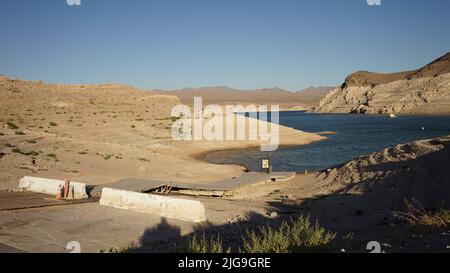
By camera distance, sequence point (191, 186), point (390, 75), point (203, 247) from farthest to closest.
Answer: point (390, 75)
point (191, 186)
point (203, 247)

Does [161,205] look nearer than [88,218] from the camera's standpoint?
No

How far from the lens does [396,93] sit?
146 metres

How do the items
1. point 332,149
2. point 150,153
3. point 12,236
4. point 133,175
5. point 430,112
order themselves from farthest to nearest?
point 430,112 → point 332,149 → point 150,153 → point 133,175 → point 12,236

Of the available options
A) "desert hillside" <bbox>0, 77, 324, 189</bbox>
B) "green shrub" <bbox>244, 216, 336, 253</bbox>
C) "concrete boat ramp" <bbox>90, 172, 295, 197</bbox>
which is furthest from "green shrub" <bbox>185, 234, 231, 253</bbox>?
"desert hillside" <bbox>0, 77, 324, 189</bbox>

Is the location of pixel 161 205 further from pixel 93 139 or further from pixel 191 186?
pixel 93 139

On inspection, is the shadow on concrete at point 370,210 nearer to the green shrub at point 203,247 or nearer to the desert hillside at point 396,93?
the green shrub at point 203,247

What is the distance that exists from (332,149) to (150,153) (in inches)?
811

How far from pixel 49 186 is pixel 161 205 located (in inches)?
221

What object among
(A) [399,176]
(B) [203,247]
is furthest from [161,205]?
(A) [399,176]

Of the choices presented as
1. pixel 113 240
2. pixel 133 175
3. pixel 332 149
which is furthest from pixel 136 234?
pixel 332 149

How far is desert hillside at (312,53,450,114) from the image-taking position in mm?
126062

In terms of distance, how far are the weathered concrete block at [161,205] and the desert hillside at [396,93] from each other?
12323 cm
